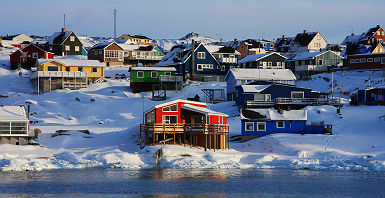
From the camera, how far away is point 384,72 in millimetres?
92438

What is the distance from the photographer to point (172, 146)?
5600 centimetres

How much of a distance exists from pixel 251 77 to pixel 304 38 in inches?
1935

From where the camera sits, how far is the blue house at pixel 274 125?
62062 mm

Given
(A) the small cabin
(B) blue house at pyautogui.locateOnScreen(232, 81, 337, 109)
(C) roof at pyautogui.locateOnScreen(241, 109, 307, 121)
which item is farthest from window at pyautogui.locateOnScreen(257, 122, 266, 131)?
(A) the small cabin

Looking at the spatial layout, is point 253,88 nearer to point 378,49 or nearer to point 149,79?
point 149,79

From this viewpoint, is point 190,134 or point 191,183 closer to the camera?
point 191,183

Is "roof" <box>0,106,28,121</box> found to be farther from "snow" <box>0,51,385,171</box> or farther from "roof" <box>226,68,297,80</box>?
"roof" <box>226,68,297,80</box>

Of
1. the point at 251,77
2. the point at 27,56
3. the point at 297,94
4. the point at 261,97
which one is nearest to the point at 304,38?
the point at 251,77

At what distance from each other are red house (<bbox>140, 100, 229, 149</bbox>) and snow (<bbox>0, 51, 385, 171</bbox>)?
156cm

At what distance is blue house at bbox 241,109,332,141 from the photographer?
204 ft

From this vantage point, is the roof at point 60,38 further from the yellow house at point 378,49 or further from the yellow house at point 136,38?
the yellow house at point 136,38

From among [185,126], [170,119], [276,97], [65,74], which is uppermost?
[65,74]

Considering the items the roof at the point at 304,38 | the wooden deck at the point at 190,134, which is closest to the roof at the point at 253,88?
the wooden deck at the point at 190,134

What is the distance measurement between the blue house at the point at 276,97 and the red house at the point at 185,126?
14.4m
